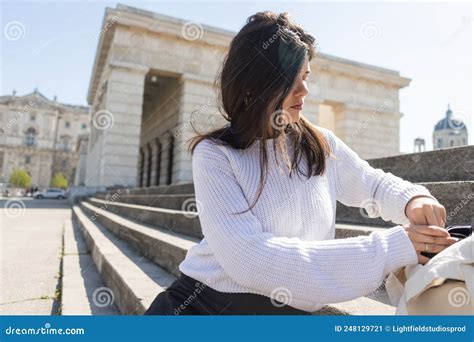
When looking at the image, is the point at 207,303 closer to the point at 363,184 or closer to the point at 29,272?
the point at 363,184

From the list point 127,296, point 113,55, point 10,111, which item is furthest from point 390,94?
point 10,111

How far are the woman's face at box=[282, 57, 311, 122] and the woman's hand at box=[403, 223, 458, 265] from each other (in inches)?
23.8

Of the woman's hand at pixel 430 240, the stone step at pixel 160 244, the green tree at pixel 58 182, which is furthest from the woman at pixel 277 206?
the green tree at pixel 58 182

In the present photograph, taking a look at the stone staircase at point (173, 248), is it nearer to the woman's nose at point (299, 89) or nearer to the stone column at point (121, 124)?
the woman's nose at point (299, 89)

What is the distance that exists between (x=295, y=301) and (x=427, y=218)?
0.49 meters

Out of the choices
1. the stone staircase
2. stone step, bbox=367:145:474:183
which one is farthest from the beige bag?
stone step, bbox=367:145:474:183

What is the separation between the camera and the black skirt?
121 centimetres

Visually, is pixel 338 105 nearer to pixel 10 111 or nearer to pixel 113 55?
pixel 113 55

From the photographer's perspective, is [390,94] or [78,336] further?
[390,94]

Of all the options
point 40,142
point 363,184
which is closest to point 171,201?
point 363,184

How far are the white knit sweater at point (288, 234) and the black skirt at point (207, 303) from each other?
3cm

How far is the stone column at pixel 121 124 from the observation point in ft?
50.6

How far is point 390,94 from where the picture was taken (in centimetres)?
2105

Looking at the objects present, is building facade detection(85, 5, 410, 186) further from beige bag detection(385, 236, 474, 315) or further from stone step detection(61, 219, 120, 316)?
beige bag detection(385, 236, 474, 315)
